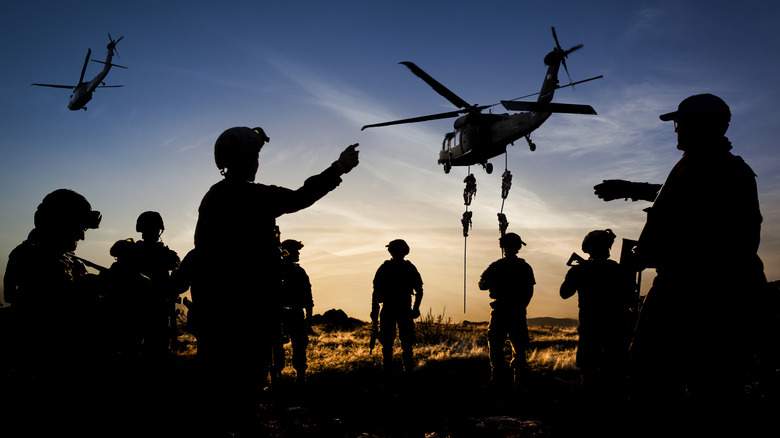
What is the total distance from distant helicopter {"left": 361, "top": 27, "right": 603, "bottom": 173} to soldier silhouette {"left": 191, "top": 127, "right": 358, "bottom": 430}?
37.6ft

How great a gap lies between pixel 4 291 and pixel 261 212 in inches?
79.9

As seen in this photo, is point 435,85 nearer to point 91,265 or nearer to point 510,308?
point 510,308

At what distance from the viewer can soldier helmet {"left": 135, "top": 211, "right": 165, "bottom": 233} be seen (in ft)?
17.1

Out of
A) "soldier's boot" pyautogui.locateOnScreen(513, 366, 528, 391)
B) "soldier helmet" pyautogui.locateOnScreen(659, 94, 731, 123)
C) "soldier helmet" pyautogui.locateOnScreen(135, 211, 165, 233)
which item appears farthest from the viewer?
"soldier's boot" pyautogui.locateOnScreen(513, 366, 528, 391)

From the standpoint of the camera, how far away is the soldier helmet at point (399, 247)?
8047mm

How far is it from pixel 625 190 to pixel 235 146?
3596 millimetres

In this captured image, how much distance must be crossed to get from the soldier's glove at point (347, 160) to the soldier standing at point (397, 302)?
521 cm

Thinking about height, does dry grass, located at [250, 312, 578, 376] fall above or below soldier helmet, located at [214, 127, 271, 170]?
below

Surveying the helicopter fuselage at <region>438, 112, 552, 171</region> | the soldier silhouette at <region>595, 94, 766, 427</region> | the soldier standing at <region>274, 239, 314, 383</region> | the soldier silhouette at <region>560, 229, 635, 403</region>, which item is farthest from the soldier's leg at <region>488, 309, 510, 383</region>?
the helicopter fuselage at <region>438, 112, 552, 171</region>

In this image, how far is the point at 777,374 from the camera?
4.82 meters

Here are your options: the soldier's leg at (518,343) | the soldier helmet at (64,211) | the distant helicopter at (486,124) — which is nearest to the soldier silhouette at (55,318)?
the soldier helmet at (64,211)

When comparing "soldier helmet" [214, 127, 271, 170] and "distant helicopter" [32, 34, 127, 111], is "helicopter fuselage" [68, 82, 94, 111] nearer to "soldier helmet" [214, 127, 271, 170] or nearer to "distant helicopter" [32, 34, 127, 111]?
"distant helicopter" [32, 34, 127, 111]

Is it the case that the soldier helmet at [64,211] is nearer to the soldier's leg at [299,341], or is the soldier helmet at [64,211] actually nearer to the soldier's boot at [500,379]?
the soldier's leg at [299,341]

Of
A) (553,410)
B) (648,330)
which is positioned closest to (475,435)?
(553,410)
